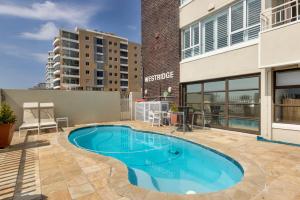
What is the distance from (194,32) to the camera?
10.9m

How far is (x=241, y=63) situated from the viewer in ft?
26.2

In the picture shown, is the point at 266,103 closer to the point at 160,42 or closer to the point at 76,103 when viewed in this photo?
the point at 160,42

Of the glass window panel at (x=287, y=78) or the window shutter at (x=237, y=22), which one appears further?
the window shutter at (x=237, y=22)

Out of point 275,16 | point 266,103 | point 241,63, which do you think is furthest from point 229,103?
point 275,16

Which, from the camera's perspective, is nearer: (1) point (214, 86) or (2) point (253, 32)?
(2) point (253, 32)

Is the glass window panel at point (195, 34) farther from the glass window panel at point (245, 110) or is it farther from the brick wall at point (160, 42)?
the glass window panel at point (245, 110)

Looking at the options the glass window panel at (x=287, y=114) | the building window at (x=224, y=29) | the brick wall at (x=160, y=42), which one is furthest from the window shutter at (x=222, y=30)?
the glass window panel at (x=287, y=114)

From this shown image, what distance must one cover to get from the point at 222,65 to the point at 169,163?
5.57 meters

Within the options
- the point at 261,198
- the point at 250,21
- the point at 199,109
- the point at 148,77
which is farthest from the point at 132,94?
the point at 261,198

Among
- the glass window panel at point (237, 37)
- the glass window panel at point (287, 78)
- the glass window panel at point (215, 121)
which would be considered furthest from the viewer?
the glass window panel at point (215, 121)

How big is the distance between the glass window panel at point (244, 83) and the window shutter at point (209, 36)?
7.54 feet

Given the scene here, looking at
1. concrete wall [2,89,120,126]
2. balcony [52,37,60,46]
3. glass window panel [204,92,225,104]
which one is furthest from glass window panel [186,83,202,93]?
balcony [52,37,60,46]

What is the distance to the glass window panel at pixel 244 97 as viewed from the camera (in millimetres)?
7726

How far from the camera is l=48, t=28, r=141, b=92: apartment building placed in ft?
180
